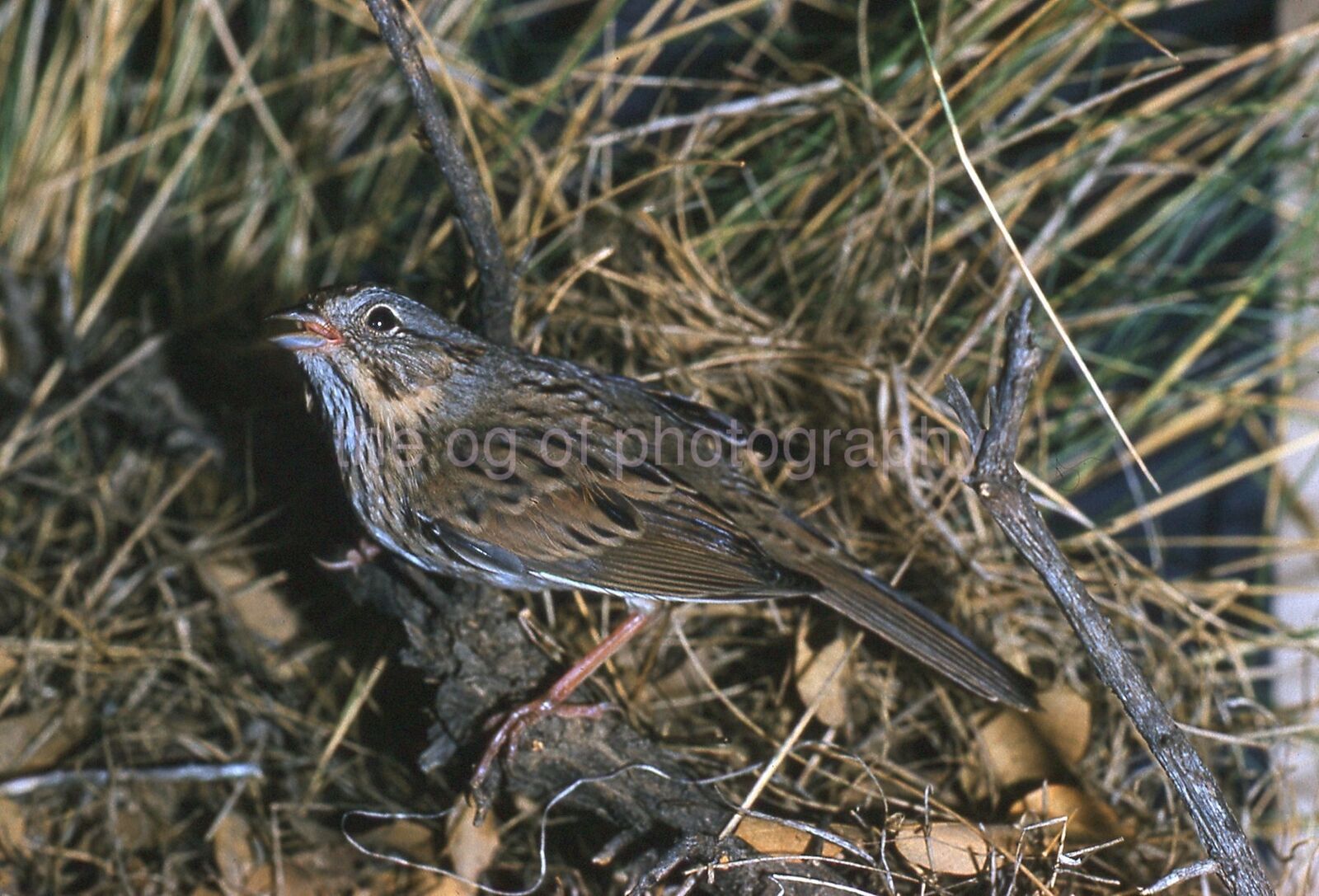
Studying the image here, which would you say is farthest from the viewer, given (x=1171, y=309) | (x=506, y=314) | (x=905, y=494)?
(x=1171, y=309)

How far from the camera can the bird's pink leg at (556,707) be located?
2.86m

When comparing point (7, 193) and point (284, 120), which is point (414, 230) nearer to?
point (284, 120)

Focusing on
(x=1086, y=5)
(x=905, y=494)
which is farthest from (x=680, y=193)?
(x=1086, y=5)

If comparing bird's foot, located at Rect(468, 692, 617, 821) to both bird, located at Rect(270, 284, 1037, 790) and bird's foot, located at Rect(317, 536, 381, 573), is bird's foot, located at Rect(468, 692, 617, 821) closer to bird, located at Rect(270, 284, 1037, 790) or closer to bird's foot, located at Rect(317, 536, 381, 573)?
bird, located at Rect(270, 284, 1037, 790)

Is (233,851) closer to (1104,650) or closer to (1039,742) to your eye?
(1039,742)

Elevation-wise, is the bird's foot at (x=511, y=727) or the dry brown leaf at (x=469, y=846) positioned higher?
the bird's foot at (x=511, y=727)

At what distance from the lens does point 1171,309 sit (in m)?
3.69

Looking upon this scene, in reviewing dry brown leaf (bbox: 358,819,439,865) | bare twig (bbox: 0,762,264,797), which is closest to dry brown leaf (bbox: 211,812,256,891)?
bare twig (bbox: 0,762,264,797)

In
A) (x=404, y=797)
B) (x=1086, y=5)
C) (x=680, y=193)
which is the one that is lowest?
(x=404, y=797)

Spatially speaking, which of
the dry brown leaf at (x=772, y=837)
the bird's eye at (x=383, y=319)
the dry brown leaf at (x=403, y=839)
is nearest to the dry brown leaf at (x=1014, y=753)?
the dry brown leaf at (x=772, y=837)

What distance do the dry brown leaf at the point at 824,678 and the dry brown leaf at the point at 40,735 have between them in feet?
6.68

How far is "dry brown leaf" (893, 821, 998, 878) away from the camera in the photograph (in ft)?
9.00

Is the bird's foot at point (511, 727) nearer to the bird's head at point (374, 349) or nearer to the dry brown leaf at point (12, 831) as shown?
the bird's head at point (374, 349)

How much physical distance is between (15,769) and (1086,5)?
3.87m
